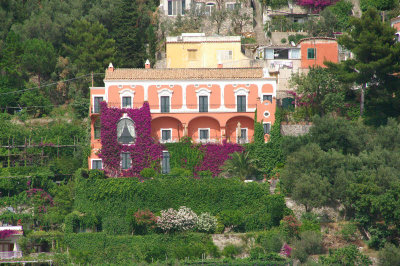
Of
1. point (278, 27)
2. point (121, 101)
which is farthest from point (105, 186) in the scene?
point (278, 27)

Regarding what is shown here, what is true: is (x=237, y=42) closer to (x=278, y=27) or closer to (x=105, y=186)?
(x=278, y=27)

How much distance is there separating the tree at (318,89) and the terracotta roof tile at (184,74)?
3049mm

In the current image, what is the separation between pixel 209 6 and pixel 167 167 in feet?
72.9

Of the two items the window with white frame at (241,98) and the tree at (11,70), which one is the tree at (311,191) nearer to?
the window with white frame at (241,98)

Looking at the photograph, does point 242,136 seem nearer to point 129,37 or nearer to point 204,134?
point 204,134

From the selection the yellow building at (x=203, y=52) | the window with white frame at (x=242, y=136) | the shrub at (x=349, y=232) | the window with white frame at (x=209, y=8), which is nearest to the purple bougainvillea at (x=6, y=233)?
the window with white frame at (x=242, y=136)

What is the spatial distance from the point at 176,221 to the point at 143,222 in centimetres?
195

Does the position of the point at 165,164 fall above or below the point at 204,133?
below

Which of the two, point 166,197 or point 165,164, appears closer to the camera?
point 166,197

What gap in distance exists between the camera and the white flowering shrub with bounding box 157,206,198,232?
49.0m

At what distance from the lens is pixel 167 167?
5641cm

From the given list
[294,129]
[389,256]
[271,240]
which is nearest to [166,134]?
[294,129]

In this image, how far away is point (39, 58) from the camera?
65.9 meters

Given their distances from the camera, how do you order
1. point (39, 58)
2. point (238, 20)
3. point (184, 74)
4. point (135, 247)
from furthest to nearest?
point (238, 20)
point (39, 58)
point (184, 74)
point (135, 247)
